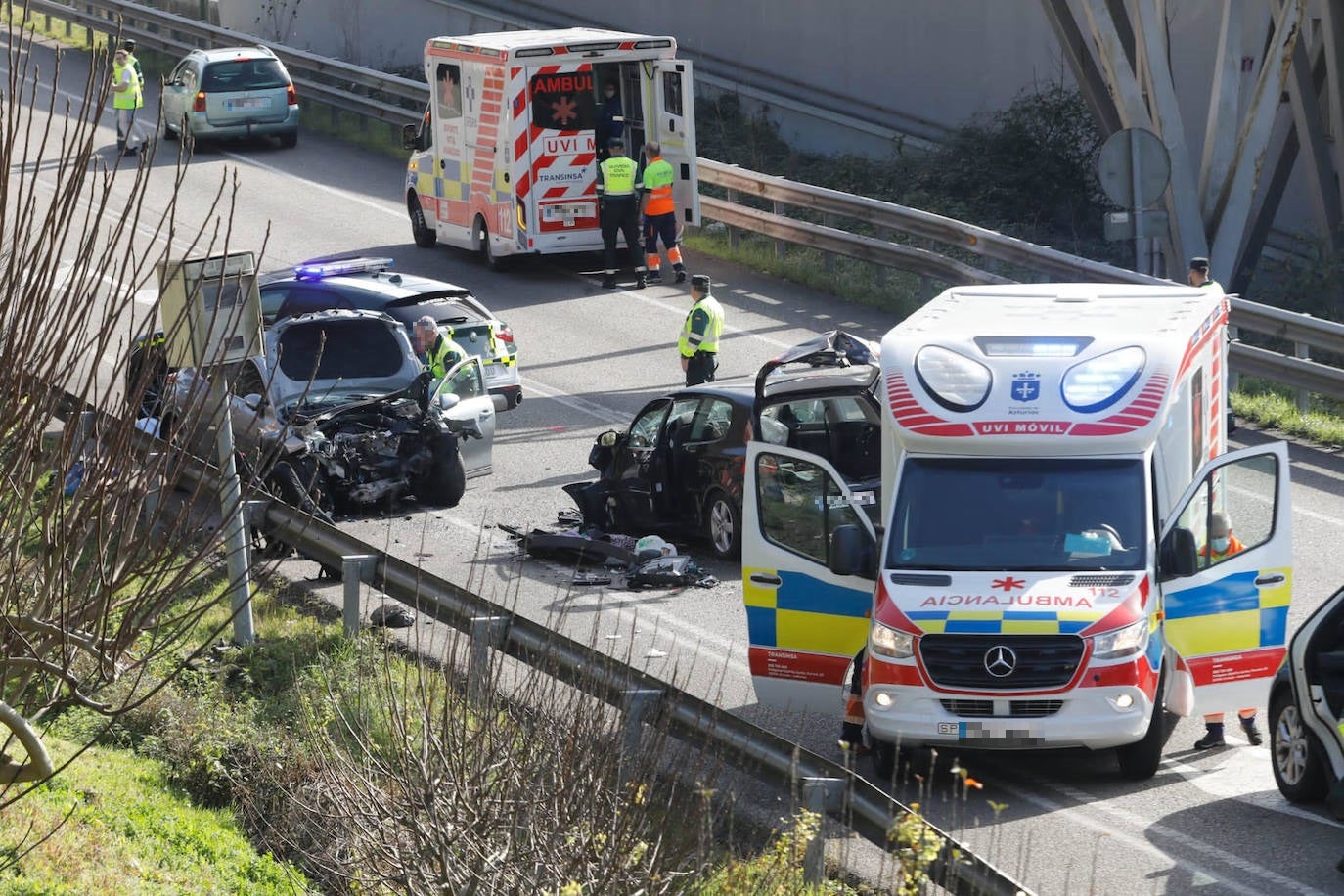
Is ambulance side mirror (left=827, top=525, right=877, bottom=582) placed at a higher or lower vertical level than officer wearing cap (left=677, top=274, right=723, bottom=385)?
higher

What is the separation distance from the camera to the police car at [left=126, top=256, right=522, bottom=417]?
18.2m

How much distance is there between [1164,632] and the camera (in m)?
10.4

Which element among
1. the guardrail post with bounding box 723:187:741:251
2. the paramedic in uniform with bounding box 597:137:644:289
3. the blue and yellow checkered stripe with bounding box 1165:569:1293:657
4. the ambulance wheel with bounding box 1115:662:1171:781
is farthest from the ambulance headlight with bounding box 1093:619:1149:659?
the guardrail post with bounding box 723:187:741:251

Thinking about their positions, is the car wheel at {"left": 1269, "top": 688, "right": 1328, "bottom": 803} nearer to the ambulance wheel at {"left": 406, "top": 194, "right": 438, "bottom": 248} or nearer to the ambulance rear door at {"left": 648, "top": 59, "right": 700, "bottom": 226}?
the ambulance rear door at {"left": 648, "top": 59, "right": 700, "bottom": 226}

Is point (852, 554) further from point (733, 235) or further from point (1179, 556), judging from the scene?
point (733, 235)

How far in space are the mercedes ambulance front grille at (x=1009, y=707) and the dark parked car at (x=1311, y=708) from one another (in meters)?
1.20

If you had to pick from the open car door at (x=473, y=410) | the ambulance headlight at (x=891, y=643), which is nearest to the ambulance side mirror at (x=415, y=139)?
the open car door at (x=473, y=410)

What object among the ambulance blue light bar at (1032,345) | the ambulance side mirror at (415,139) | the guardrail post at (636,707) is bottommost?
the guardrail post at (636,707)

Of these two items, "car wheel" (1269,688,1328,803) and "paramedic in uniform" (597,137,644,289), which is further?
"paramedic in uniform" (597,137,644,289)


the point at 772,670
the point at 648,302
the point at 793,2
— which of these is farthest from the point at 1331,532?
the point at 793,2

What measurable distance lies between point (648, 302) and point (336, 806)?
1698 cm

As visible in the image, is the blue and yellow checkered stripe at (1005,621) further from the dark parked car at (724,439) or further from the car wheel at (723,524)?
the car wheel at (723,524)

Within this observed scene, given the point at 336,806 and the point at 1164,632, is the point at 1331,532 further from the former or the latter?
the point at 336,806

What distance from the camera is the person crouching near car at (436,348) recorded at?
17.0 meters
